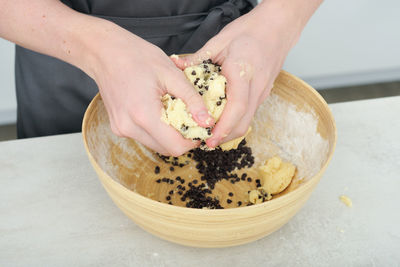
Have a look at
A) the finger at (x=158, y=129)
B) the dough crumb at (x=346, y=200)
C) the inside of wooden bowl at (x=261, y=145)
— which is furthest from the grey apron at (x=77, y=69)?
the dough crumb at (x=346, y=200)

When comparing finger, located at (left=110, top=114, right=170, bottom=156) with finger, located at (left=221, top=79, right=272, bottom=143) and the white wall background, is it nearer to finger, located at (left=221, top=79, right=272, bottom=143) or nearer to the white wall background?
finger, located at (left=221, top=79, right=272, bottom=143)

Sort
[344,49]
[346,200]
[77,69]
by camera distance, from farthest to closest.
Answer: [344,49], [77,69], [346,200]

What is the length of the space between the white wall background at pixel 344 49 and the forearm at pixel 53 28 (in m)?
1.41

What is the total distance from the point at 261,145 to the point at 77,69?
708 millimetres

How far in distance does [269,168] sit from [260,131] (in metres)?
0.16

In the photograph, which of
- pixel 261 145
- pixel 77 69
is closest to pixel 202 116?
pixel 261 145

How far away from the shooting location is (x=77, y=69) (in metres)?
1.38

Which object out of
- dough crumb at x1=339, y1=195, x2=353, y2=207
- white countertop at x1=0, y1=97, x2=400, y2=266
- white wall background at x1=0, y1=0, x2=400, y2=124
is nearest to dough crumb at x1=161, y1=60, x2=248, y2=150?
white countertop at x1=0, y1=97, x2=400, y2=266

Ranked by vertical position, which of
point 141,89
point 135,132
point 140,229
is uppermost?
point 141,89

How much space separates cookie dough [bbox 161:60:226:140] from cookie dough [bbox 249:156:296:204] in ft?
0.87

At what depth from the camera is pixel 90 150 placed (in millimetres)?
957

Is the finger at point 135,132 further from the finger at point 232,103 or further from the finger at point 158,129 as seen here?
the finger at point 232,103

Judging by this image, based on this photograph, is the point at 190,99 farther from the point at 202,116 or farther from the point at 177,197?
the point at 177,197

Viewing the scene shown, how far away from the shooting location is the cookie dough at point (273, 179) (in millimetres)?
1059
